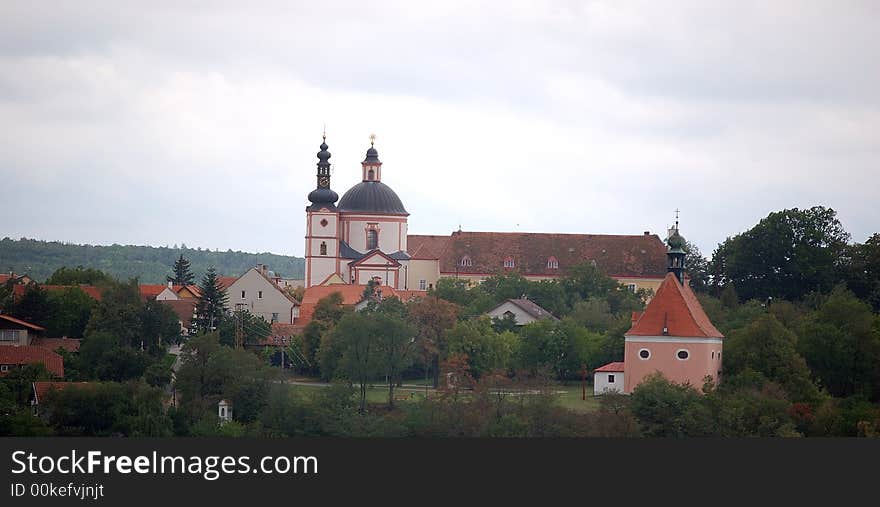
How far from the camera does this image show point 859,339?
80.1m

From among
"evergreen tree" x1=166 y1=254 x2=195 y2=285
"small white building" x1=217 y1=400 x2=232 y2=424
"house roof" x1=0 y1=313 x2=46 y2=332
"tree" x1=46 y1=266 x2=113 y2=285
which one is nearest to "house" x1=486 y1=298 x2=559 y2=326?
"tree" x1=46 y1=266 x2=113 y2=285

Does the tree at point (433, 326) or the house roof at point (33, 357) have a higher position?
the tree at point (433, 326)

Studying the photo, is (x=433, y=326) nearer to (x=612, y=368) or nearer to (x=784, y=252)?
(x=612, y=368)

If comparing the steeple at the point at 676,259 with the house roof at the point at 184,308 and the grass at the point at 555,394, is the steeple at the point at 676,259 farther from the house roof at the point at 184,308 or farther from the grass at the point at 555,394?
the house roof at the point at 184,308

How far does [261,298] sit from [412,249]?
73.8 ft

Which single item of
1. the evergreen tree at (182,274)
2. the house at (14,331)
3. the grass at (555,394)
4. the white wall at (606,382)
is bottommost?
the grass at (555,394)

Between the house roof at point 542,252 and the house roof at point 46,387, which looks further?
the house roof at point 542,252

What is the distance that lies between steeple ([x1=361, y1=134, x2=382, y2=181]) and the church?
0.20 ft

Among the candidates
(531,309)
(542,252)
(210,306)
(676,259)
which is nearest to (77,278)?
(210,306)

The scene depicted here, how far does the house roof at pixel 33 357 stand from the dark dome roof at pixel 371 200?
2046 inches

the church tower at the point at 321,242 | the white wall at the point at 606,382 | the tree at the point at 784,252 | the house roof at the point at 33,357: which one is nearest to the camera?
the house roof at the point at 33,357

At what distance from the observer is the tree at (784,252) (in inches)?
4252

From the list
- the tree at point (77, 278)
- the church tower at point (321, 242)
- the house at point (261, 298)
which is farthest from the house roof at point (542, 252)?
the tree at point (77, 278)

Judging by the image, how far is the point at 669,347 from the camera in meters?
78.9
